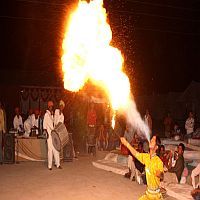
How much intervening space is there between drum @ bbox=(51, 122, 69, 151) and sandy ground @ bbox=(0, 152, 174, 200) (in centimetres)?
76

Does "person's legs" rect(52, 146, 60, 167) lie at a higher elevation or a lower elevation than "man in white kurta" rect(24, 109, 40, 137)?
lower

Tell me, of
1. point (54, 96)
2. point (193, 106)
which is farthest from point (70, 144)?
point (193, 106)

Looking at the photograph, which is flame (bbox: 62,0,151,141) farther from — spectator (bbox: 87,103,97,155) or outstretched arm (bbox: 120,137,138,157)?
spectator (bbox: 87,103,97,155)

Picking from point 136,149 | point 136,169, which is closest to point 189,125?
point 136,149

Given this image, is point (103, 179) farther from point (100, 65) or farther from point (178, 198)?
point (100, 65)

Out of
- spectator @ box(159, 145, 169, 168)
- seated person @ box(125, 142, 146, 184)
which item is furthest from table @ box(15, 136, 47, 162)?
spectator @ box(159, 145, 169, 168)

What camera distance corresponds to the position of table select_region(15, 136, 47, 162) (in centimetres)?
1291

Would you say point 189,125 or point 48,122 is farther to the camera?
point 189,125

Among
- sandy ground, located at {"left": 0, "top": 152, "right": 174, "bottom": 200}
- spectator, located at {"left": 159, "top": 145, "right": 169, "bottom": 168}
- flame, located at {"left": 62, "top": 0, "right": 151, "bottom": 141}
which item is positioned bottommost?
sandy ground, located at {"left": 0, "top": 152, "right": 174, "bottom": 200}

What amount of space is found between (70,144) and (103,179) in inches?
119

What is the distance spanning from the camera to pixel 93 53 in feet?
31.7

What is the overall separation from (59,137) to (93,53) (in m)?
3.60

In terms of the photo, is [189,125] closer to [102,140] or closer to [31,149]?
[102,140]

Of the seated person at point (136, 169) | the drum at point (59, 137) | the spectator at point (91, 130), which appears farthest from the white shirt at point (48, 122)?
the spectator at point (91, 130)
